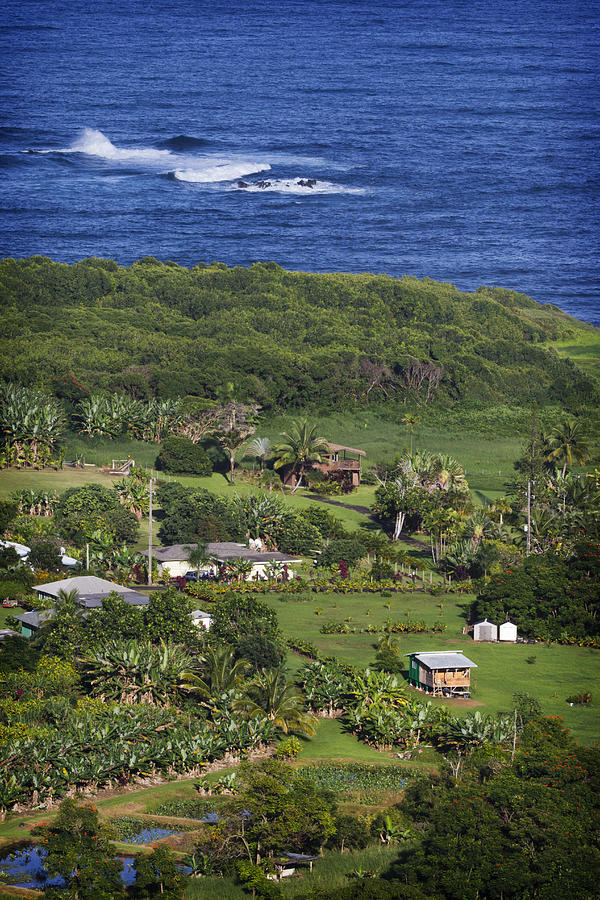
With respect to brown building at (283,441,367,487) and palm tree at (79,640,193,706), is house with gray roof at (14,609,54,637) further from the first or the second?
brown building at (283,441,367,487)

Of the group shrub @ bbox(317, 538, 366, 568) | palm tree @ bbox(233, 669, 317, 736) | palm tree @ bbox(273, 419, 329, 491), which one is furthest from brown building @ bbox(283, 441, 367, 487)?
palm tree @ bbox(233, 669, 317, 736)

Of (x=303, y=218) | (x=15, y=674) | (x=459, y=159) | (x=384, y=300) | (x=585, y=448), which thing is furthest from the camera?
(x=459, y=159)

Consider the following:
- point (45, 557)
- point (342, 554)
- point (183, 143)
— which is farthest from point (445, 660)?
point (183, 143)

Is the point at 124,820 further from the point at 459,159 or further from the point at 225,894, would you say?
the point at 459,159

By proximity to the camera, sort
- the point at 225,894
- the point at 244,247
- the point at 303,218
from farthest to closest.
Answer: the point at 303,218
the point at 244,247
the point at 225,894

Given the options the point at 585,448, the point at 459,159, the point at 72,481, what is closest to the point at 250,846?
the point at 72,481

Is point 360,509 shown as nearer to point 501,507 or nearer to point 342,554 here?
point 501,507
